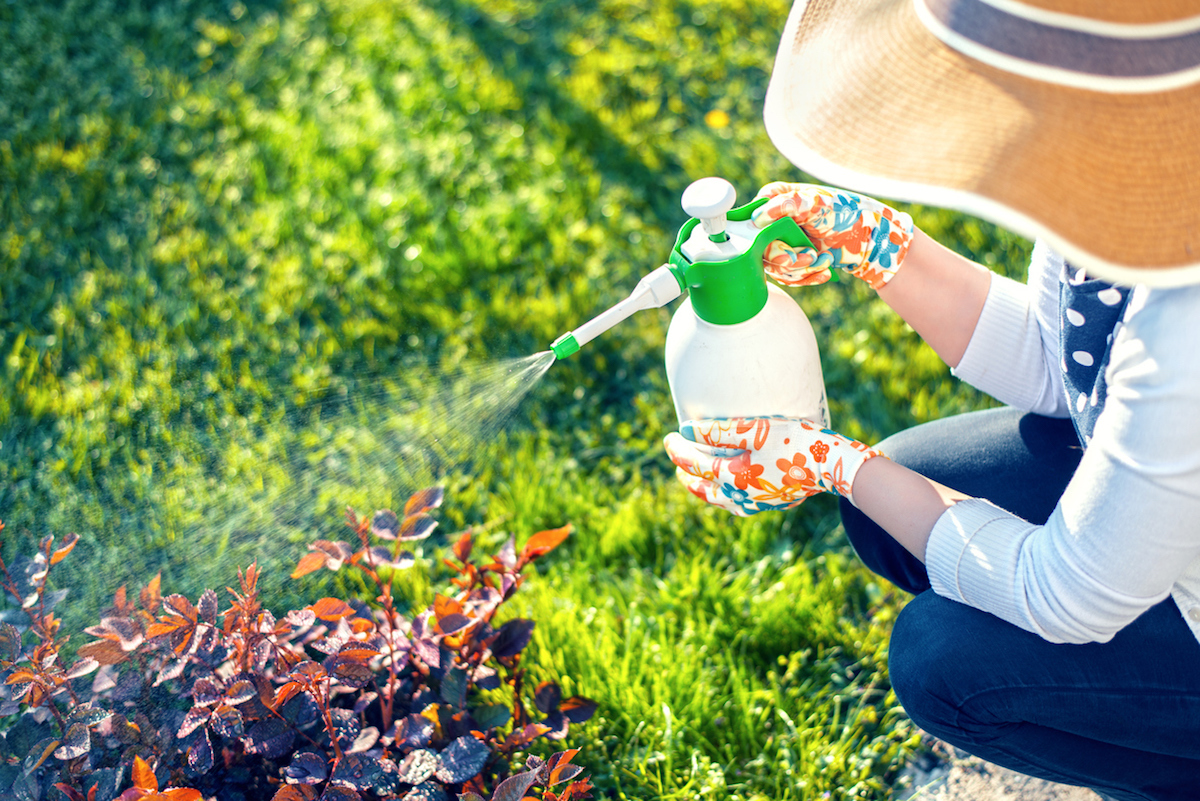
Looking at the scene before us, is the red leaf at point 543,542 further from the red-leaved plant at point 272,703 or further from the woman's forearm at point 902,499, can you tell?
the woman's forearm at point 902,499

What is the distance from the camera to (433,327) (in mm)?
3211

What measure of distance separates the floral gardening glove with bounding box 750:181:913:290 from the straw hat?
38 cm

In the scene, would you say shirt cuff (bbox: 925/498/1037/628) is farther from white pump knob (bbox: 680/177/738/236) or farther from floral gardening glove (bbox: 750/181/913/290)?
white pump knob (bbox: 680/177/738/236)

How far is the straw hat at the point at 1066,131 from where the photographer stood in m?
1.17

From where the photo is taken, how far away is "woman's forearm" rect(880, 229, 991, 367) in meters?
1.92

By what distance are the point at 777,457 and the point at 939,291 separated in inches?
21.4

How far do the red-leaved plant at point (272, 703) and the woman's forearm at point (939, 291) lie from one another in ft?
2.86

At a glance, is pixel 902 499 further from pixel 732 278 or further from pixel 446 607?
pixel 446 607

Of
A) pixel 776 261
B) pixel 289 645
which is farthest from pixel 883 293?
pixel 289 645

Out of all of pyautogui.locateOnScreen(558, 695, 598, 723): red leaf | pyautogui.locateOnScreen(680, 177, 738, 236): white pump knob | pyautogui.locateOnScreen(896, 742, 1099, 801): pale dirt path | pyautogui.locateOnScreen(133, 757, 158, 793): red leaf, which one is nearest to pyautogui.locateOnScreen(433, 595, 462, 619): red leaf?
pyautogui.locateOnScreen(558, 695, 598, 723): red leaf

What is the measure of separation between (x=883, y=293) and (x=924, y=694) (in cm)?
78

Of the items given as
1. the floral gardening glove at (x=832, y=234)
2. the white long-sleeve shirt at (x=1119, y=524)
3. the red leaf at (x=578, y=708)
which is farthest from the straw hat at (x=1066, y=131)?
the red leaf at (x=578, y=708)

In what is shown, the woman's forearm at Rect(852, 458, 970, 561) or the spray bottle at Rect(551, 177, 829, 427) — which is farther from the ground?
the spray bottle at Rect(551, 177, 829, 427)

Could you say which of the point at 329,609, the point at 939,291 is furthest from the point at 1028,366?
the point at 329,609
